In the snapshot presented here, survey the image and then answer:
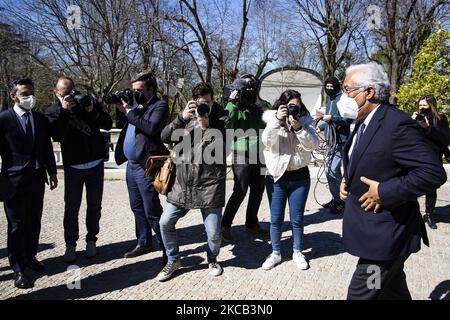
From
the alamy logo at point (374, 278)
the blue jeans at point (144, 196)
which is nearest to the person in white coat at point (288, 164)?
the blue jeans at point (144, 196)

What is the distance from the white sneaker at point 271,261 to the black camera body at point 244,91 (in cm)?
171

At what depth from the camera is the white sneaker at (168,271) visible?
3.51m

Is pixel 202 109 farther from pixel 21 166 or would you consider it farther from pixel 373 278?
pixel 373 278

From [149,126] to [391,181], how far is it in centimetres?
235

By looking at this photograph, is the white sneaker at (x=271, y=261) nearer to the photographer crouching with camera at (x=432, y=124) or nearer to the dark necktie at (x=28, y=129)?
the photographer crouching with camera at (x=432, y=124)

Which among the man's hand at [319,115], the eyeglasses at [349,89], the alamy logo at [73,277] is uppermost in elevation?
the eyeglasses at [349,89]

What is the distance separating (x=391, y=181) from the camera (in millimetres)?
2051

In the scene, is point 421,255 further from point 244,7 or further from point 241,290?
point 244,7

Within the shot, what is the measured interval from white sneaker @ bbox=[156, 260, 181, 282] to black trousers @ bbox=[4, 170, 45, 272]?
4.21ft

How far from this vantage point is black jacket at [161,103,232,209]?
11.1 ft

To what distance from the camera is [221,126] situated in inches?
137

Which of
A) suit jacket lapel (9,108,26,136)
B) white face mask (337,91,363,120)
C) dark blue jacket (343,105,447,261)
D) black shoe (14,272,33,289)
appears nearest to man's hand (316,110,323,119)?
white face mask (337,91,363,120)

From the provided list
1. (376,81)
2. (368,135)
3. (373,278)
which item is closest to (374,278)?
(373,278)

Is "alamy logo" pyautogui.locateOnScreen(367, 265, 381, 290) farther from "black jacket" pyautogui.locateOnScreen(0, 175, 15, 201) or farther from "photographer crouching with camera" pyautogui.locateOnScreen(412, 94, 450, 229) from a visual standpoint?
"photographer crouching with camera" pyautogui.locateOnScreen(412, 94, 450, 229)
